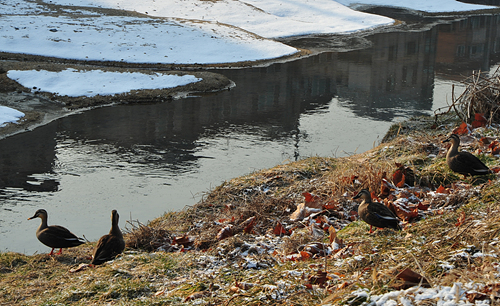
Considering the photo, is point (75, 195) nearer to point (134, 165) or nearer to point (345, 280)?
point (134, 165)

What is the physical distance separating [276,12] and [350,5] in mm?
13776

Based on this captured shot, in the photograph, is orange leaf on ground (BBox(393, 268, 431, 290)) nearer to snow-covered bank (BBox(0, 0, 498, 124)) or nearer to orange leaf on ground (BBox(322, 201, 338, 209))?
orange leaf on ground (BBox(322, 201, 338, 209))

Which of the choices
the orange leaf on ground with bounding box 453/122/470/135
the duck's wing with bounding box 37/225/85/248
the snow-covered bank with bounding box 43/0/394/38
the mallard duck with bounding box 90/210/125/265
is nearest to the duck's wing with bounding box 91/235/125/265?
the mallard duck with bounding box 90/210/125/265

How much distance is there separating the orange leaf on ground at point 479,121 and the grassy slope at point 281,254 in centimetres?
131

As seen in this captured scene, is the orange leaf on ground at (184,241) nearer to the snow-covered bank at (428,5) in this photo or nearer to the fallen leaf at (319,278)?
the fallen leaf at (319,278)

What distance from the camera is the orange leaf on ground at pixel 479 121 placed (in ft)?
29.9

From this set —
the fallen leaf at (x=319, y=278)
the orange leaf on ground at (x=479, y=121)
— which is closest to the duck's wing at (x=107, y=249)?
the fallen leaf at (x=319, y=278)

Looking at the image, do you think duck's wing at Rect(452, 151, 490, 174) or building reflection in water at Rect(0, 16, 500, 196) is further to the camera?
building reflection in water at Rect(0, 16, 500, 196)

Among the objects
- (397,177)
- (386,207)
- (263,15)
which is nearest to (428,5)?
(263,15)

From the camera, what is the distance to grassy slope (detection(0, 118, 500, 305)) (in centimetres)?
373

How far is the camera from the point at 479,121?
360 inches

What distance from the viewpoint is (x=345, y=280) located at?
383 centimetres

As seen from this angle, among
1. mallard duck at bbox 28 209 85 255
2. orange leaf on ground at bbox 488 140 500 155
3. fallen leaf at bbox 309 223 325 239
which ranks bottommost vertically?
mallard duck at bbox 28 209 85 255

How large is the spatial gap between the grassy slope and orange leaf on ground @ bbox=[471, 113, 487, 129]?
1.31 m
